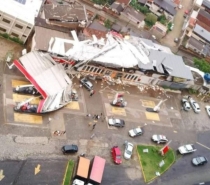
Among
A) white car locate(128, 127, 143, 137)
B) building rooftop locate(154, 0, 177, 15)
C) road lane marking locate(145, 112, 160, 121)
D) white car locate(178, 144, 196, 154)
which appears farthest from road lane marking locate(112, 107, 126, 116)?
building rooftop locate(154, 0, 177, 15)

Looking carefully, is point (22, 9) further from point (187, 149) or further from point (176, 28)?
point (176, 28)

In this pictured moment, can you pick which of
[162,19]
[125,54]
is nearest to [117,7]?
[162,19]

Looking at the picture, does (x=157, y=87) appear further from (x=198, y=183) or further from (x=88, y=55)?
(x=198, y=183)

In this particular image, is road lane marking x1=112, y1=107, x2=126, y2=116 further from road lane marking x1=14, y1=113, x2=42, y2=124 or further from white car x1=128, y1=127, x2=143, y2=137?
road lane marking x1=14, y1=113, x2=42, y2=124

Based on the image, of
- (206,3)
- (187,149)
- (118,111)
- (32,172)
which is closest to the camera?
(32,172)

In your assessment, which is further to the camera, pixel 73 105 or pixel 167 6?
pixel 167 6

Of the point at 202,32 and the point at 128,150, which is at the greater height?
the point at 202,32

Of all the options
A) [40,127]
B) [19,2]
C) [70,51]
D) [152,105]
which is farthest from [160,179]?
[19,2]

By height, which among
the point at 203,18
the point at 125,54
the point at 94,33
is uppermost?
the point at 203,18
